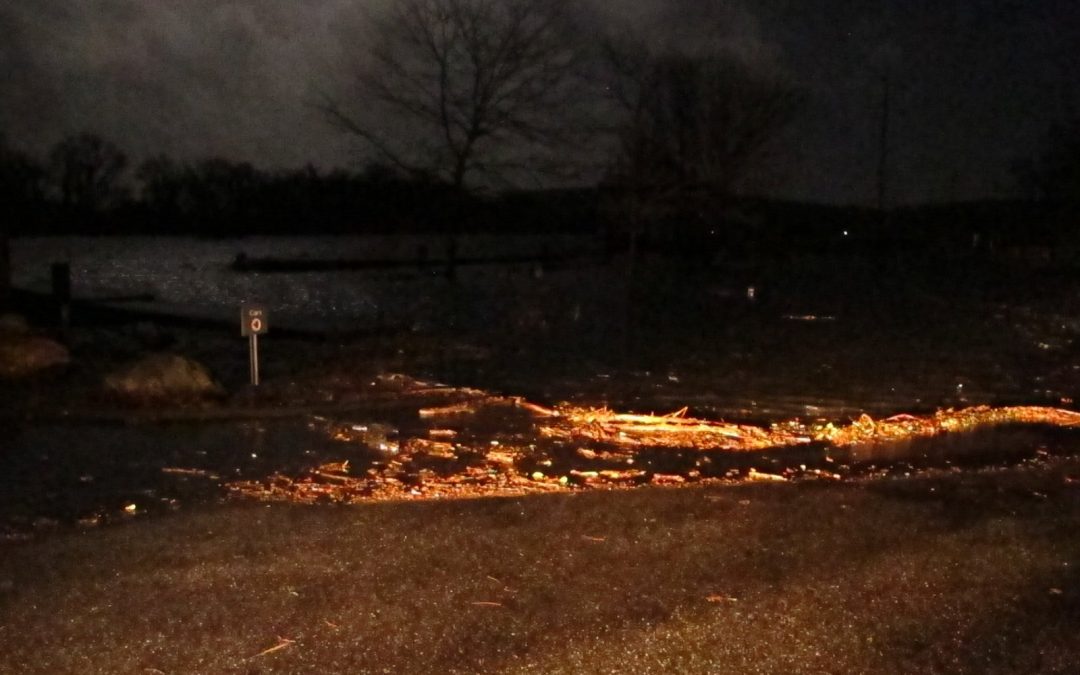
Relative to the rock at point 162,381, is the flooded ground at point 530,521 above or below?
below

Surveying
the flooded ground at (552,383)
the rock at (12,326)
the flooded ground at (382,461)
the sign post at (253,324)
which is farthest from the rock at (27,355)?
the flooded ground at (382,461)

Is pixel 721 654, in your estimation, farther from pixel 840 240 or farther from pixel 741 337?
pixel 840 240

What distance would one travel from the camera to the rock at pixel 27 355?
14469mm

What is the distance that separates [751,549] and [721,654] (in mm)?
1918

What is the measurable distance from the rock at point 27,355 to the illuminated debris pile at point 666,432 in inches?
244

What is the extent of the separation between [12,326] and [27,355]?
1.19 metres

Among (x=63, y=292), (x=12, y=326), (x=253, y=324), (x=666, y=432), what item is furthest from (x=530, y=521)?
(x=63, y=292)

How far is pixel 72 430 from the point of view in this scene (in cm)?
1197

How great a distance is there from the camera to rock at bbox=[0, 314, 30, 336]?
603 inches

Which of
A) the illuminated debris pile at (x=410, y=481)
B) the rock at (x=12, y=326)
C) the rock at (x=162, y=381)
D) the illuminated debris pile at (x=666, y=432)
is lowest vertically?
the illuminated debris pile at (x=410, y=481)

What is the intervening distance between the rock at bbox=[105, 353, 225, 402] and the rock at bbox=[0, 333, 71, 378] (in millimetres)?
1706

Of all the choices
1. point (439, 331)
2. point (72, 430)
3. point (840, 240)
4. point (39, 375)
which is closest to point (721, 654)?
point (72, 430)

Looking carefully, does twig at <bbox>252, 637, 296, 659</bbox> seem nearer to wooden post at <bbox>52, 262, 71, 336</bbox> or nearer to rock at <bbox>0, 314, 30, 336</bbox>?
rock at <bbox>0, 314, 30, 336</bbox>

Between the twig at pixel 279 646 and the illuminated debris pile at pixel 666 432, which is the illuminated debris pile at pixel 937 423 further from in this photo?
the twig at pixel 279 646
